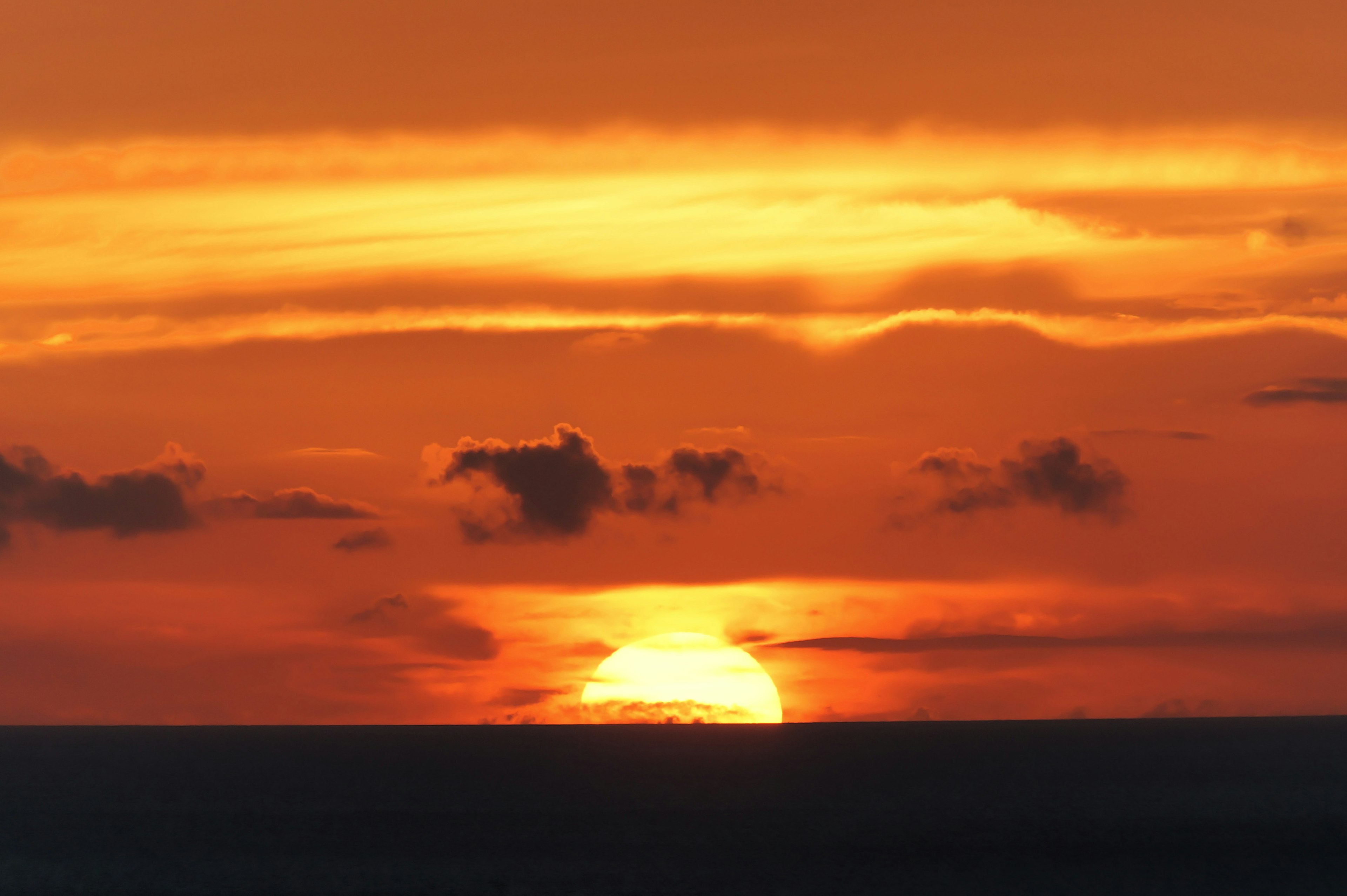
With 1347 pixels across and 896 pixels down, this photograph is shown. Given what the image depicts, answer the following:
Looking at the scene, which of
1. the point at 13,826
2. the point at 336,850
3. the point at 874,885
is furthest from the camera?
the point at 13,826

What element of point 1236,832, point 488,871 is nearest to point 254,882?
point 488,871

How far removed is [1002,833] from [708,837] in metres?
30.7

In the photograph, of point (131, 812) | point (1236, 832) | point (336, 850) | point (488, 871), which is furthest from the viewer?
point (131, 812)

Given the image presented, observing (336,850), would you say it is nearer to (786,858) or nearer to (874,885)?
(786,858)

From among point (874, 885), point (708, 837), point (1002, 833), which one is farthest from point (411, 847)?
point (1002, 833)

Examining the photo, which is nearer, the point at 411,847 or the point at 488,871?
the point at 488,871

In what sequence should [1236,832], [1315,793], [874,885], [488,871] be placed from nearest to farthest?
[874,885] < [488,871] < [1236,832] < [1315,793]

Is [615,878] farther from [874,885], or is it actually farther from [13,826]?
[13,826]

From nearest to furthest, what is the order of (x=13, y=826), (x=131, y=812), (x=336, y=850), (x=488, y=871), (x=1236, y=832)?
1. (x=488, y=871)
2. (x=336, y=850)
3. (x=1236, y=832)
4. (x=13, y=826)
5. (x=131, y=812)

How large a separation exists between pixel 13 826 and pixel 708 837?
78.0 metres

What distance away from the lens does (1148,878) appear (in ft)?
362

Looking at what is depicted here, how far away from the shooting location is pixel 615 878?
358 ft

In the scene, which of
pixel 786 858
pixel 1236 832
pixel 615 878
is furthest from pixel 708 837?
pixel 1236 832

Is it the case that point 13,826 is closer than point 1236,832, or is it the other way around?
point 1236,832
